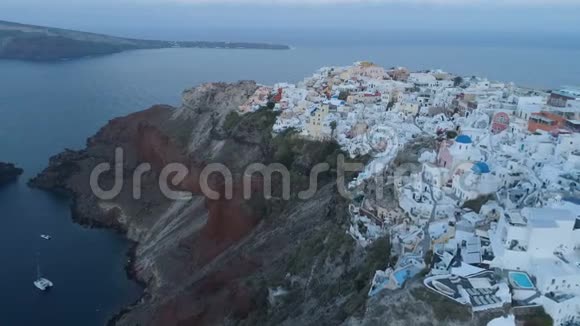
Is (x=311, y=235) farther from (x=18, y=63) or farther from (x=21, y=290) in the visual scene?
(x=18, y=63)

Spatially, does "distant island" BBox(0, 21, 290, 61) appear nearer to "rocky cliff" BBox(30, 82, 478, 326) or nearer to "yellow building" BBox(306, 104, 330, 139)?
"rocky cliff" BBox(30, 82, 478, 326)

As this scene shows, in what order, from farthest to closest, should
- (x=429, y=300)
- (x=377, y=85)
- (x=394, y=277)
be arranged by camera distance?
(x=377, y=85)
(x=394, y=277)
(x=429, y=300)

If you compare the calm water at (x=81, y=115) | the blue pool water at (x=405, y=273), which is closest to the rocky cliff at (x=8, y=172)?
the calm water at (x=81, y=115)

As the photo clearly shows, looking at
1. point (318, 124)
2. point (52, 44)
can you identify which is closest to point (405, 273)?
point (318, 124)

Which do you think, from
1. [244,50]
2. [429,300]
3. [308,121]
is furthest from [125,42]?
[429,300]

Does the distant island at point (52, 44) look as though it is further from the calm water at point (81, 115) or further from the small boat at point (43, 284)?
the small boat at point (43, 284)

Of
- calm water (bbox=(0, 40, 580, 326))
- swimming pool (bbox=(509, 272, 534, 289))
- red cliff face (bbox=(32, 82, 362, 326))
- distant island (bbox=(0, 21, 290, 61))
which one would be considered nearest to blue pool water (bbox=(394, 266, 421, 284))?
swimming pool (bbox=(509, 272, 534, 289))
